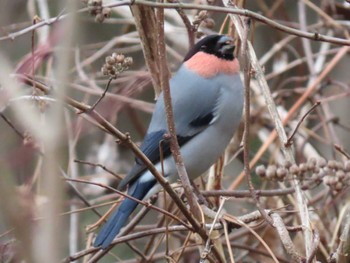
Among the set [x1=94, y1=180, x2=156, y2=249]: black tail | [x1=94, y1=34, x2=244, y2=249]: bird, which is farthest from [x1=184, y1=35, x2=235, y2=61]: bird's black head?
[x1=94, y1=180, x2=156, y2=249]: black tail

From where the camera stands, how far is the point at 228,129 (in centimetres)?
252

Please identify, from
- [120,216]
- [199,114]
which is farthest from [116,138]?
[199,114]

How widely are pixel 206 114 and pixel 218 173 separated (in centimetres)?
35

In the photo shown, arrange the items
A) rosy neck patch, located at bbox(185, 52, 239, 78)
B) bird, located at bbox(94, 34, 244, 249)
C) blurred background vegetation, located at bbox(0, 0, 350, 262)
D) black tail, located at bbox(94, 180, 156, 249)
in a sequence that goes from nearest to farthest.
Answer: blurred background vegetation, located at bbox(0, 0, 350, 262) → black tail, located at bbox(94, 180, 156, 249) → bird, located at bbox(94, 34, 244, 249) → rosy neck patch, located at bbox(185, 52, 239, 78)

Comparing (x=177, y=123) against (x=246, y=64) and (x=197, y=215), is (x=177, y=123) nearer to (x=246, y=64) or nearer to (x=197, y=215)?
(x=197, y=215)

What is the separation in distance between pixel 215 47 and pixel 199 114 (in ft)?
0.77

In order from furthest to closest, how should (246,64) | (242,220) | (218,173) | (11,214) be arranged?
(218,173), (242,220), (246,64), (11,214)

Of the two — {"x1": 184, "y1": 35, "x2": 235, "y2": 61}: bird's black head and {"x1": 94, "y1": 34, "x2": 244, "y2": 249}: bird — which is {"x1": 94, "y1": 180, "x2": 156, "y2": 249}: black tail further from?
{"x1": 184, "y1": 35, "x2": 235, "y2": 61}: bird's black head

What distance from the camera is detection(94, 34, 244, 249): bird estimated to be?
7.88ft

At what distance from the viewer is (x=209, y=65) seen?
270cm

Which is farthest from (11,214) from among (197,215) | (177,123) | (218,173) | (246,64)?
(177,123)

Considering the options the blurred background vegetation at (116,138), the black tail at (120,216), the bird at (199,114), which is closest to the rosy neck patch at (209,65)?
the bird at (199,114)

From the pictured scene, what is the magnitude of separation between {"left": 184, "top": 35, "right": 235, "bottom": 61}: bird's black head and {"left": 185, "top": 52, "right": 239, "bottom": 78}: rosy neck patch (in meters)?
0.02

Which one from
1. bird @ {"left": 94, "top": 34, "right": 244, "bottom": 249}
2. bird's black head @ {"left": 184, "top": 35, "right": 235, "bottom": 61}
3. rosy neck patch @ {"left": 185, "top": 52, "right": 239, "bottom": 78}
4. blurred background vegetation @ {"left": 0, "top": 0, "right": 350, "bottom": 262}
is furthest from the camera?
rosy neck patch @ {"left": 185, "top": 52, "right": 239, "bottom": 78}
